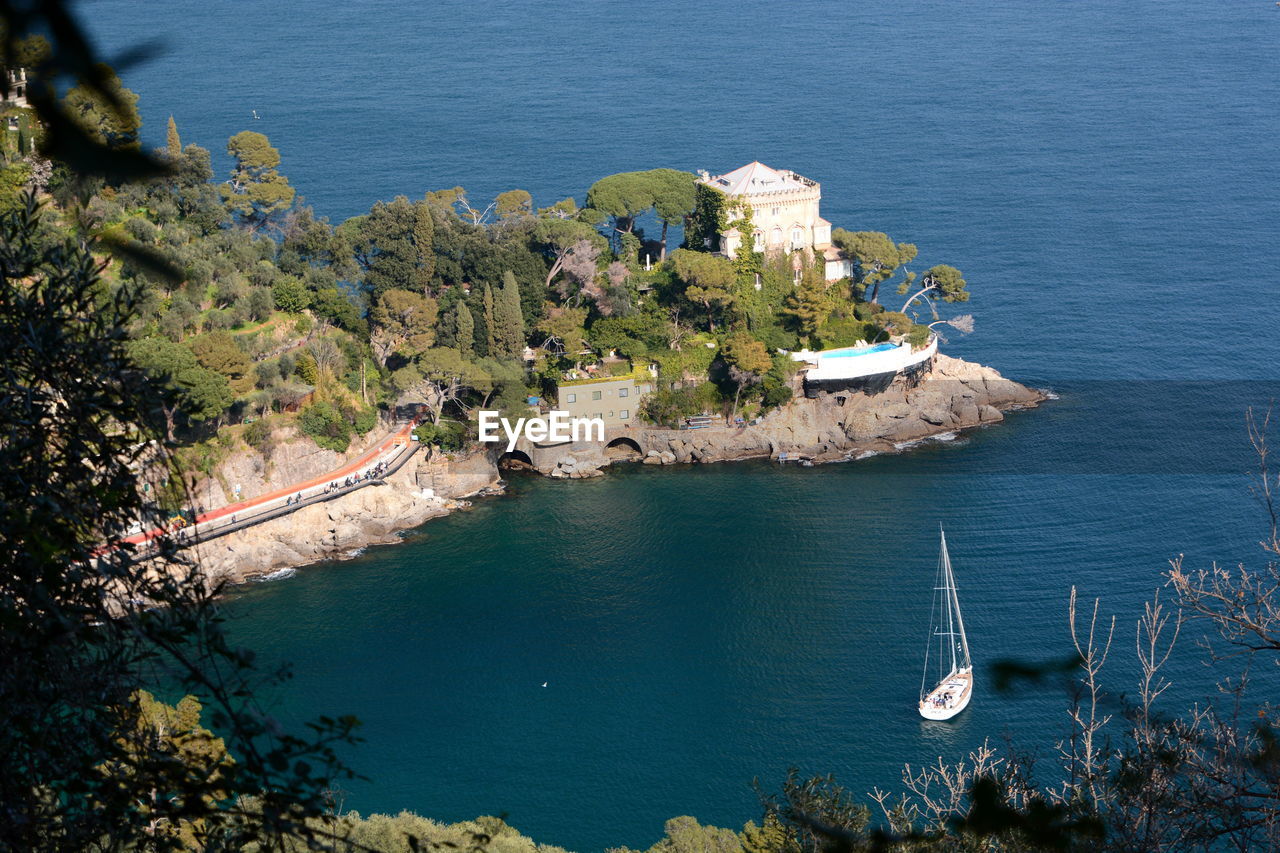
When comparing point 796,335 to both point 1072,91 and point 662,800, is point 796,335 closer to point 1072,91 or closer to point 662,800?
point 662,800

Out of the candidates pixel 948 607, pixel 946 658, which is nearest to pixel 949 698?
pixel 946 658

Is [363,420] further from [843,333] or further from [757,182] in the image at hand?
[843,333]

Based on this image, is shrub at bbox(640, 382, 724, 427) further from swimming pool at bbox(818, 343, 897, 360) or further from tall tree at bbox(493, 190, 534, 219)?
tall tree at bbox(493, 190, 534, 219)

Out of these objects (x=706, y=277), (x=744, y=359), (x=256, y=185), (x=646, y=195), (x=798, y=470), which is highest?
(x=256, y=185)

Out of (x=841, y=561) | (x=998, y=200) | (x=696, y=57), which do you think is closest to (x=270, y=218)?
(x=841, y=561)

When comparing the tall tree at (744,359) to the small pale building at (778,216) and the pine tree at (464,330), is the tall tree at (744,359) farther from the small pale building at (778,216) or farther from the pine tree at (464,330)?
the pine tree at (464,330)
